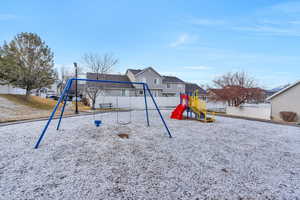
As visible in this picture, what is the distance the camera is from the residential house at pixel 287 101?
1259 centimetres

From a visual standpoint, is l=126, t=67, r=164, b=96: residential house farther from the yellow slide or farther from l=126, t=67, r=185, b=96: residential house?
the yellow slide

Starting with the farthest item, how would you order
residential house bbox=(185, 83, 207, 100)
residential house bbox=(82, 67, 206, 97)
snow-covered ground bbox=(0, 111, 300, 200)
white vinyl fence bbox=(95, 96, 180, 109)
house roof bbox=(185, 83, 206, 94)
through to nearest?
house roof bbox=(185, 83, 206, 94) < residential house bbox=(185, 83, 207, 100) < residential house bbox=(82, 67, 206, 97) < white vinyl fence bbox=(95, 96, 180, 109) < snow-covered ground bbox=(0, 111, 300, 200)

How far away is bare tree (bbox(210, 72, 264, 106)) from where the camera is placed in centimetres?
1475

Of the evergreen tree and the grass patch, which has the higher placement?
the evergreen tree

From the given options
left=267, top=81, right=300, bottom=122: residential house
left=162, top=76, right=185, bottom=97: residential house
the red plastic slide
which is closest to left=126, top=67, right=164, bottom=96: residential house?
left=162, top=76, right=185, bottom=97: residential house

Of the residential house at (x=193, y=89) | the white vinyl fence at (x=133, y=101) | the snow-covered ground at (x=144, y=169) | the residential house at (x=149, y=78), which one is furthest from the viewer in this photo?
the residential house at (x=193, y=89)

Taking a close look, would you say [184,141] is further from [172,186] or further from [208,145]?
[172,186]

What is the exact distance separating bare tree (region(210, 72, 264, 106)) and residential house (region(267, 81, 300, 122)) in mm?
1483

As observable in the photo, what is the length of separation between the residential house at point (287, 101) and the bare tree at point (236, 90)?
1.48m

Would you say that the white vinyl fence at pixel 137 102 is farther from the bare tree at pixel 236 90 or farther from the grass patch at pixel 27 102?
the grass patch at pixel 27 102

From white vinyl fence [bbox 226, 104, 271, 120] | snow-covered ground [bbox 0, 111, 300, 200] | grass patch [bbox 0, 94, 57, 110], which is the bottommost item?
snow-covered ground [bbox 0, 111, 300, 200]

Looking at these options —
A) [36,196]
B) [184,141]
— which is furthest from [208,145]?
[36,196]

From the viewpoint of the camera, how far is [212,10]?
399 inches

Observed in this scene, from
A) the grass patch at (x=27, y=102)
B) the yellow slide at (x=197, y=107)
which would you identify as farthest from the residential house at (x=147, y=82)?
the yellow slide at (x=197, y=107)
